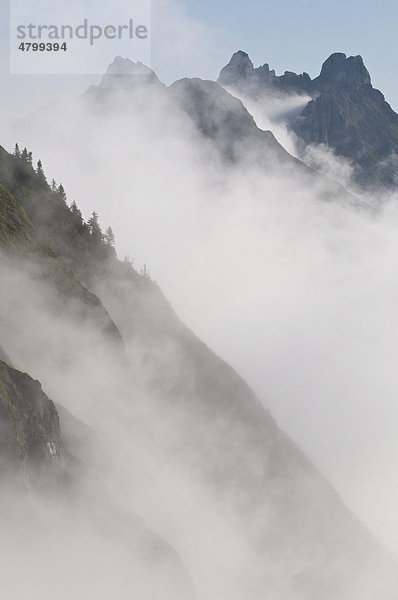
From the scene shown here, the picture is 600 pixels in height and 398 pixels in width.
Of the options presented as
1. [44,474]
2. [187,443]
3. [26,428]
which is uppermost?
[187,443]

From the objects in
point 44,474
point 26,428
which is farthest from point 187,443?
point 26,428

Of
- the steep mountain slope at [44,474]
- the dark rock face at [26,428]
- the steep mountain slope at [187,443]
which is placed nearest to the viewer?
the dark rock face at [26,428]

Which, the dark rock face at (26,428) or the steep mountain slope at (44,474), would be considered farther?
the steep mountain slope at (44,474)

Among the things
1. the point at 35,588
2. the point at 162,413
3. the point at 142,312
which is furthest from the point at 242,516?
the point at 35,588

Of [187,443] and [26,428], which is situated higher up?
[187,443]

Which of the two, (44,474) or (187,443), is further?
(187,443)

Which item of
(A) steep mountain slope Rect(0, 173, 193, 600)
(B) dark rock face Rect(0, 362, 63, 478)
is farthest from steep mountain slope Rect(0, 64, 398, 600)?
(B) dark rock face Rect(0, 362, 63, 478)

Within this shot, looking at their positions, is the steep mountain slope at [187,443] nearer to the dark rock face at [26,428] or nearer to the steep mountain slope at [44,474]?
the steep mountain slope at [44,474]

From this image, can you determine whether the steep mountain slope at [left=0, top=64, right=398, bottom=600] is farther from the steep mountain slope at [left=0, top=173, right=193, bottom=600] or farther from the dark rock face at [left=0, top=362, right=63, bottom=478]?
the dark rock face at [left=0, top=362, right=63, bottom=478]

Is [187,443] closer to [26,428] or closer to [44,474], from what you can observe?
[44,474]

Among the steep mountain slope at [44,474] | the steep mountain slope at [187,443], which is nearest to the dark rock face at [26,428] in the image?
the steep mountain slope at [44,474]

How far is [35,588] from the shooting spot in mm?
36188

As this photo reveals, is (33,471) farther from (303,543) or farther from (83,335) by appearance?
(303,543)

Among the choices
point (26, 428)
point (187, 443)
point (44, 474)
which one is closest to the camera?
point (26, 428)
